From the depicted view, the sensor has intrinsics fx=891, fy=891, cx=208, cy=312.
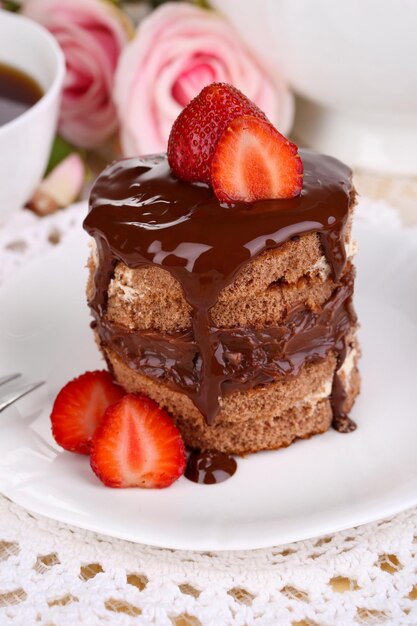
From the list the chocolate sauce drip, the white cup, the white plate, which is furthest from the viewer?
the white cup

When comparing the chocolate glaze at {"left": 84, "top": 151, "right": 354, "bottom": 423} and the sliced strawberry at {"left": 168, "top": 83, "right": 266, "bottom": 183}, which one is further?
→ the sliced strawberry at {"left": 168, "top": 83, "right": 266, "bottom": 183}

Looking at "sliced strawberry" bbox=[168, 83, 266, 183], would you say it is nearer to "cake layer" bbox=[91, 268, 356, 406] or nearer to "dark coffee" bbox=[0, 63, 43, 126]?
"cake layer" bbox=[91, 268, 356, 406]

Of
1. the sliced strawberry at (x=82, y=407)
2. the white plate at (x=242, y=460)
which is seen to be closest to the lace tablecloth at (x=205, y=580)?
the white plate at (x=242, y=460)

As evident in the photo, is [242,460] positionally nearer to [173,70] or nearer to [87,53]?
[173,70]

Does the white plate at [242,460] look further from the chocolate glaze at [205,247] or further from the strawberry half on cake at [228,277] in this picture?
the chocolate glaze at [205,247]

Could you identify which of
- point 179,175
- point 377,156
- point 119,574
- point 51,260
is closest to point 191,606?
point 119,574

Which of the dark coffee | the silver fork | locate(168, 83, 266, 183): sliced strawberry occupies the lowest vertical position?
the silver fork

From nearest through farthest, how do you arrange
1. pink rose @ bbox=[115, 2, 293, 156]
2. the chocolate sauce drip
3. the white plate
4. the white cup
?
1. the white plate
2. the chocolate sauce drip
3. the white cup
4. pink rose @ bbox=[115, 2, 293, 156]

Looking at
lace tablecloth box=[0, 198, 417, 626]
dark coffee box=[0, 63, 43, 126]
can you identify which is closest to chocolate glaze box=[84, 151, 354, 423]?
lace tablecloth box=[0, 198, 417, 626]
